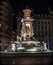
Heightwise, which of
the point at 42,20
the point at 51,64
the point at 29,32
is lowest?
the point at 51,64

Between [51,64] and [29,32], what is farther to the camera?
[29,32]

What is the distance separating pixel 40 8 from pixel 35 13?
6.71 metres

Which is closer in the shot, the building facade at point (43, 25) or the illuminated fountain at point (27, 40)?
the illuminated fountain at point (27, 40)

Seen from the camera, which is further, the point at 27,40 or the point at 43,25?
the point at 43,25

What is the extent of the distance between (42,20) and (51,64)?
336 feet

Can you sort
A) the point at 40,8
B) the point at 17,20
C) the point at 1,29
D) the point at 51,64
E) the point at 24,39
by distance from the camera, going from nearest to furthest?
the point at 51,64 → the point at 24,39 → the point at 1,29 → the point at 17,20 → the point at 40,8

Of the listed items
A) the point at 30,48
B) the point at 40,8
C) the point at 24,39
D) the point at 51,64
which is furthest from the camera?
the point at 40,8

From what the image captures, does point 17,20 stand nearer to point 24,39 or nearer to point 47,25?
point 47,25

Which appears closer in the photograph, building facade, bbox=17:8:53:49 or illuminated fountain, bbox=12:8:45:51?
illuminated fountain, bbox=12:8:45:51

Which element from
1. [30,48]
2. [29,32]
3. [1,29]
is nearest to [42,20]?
[1,29]

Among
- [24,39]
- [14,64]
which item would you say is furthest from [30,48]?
[14,64]

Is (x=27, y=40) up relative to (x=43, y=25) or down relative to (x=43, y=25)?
down

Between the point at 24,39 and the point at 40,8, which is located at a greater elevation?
the point at 40,8

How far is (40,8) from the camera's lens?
131500 millimetres
